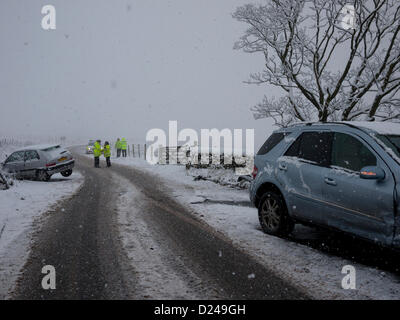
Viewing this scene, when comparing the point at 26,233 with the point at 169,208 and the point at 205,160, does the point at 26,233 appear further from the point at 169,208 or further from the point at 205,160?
the point at 205,160

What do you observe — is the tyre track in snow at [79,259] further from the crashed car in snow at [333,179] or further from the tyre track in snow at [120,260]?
the crashed car in snow at [333,179]

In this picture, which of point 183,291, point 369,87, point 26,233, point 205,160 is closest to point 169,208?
point 26,233

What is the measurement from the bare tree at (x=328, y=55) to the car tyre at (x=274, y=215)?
274 inches

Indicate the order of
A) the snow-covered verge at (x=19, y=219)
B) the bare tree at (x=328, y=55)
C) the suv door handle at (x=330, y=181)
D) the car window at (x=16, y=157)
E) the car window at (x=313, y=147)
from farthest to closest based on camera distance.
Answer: the car window at (x=16, y=157), the bare tree at (x=328, y=55), the car window at (x=313, y=147), the suv door handle at (x=330, y=181), the snow-covered verge at (x=19, y=219)

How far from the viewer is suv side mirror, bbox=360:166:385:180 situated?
3.37 m

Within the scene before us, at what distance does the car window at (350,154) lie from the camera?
3803 mm

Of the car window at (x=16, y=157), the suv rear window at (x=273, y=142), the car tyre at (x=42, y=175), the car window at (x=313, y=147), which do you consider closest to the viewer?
the car window at (x=313, y=147)

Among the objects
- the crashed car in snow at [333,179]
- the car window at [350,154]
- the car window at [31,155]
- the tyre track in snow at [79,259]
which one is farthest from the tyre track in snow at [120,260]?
the car window at [31,155]

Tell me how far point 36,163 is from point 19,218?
7.14 metres

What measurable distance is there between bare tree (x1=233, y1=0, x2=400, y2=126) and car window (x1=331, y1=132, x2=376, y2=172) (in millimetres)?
7099

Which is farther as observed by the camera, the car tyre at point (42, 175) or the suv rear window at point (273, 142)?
the car tyre at point (42, 175)

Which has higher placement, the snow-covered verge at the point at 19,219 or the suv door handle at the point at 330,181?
the suv door handle at the point at 330,181

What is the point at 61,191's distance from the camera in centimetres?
1029
